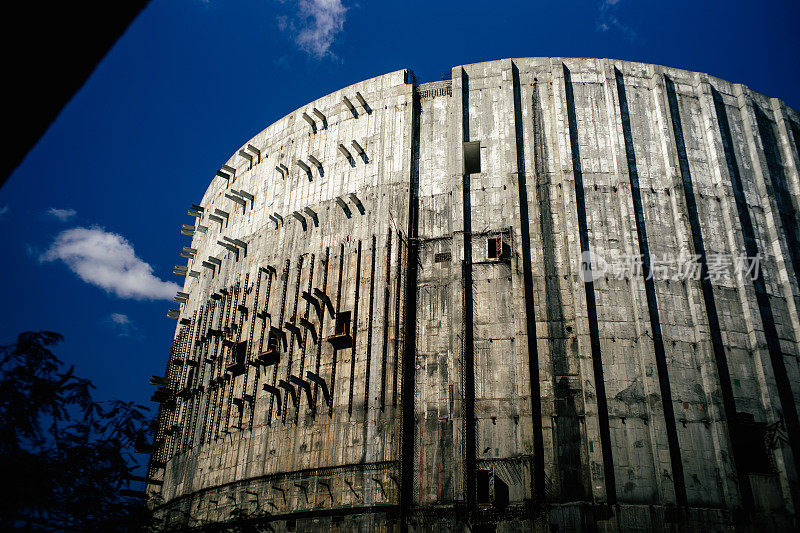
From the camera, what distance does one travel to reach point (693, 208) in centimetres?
3300

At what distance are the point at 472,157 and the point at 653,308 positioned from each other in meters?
12.5

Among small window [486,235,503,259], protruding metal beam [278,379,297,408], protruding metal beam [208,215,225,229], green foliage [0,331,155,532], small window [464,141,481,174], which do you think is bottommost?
green foliage [0,331,155,532]

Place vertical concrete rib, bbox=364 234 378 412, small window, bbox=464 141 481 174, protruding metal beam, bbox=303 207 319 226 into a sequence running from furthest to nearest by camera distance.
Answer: protruding metal beam, bbox=303 207 319 226
small window, bbox=464 141 481 174
vertical concrete rib, bbox=364 234 378 412

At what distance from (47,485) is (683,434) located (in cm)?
2478

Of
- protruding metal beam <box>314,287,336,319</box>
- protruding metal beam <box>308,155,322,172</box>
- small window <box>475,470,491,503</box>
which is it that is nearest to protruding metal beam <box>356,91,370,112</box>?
protruding metal beam <box>308,155,322,172</box>

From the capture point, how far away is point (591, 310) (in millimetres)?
29750

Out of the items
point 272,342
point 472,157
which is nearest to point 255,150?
point 272,342

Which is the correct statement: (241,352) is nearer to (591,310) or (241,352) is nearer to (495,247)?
(495,247)

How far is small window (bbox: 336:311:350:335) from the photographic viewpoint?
32.4 meters

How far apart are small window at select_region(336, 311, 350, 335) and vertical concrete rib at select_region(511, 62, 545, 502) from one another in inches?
358

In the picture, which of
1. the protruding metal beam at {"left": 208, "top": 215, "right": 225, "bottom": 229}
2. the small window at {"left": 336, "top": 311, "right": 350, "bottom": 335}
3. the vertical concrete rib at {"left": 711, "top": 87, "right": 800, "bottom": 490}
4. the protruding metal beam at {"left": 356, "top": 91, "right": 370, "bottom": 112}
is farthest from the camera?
the protruding metal beam at {"left": 208, "top": 215, "right": 225, "bottom": 229}

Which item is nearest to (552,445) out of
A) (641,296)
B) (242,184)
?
(641,296)

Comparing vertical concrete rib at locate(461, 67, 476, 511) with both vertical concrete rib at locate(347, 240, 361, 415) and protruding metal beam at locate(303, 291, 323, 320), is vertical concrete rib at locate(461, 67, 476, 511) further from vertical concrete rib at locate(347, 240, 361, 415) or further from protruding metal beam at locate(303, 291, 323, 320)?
protruding metal beam at locate(303, 291, 323, 320)

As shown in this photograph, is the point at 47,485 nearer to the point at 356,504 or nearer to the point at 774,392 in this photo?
the point at 356,504
